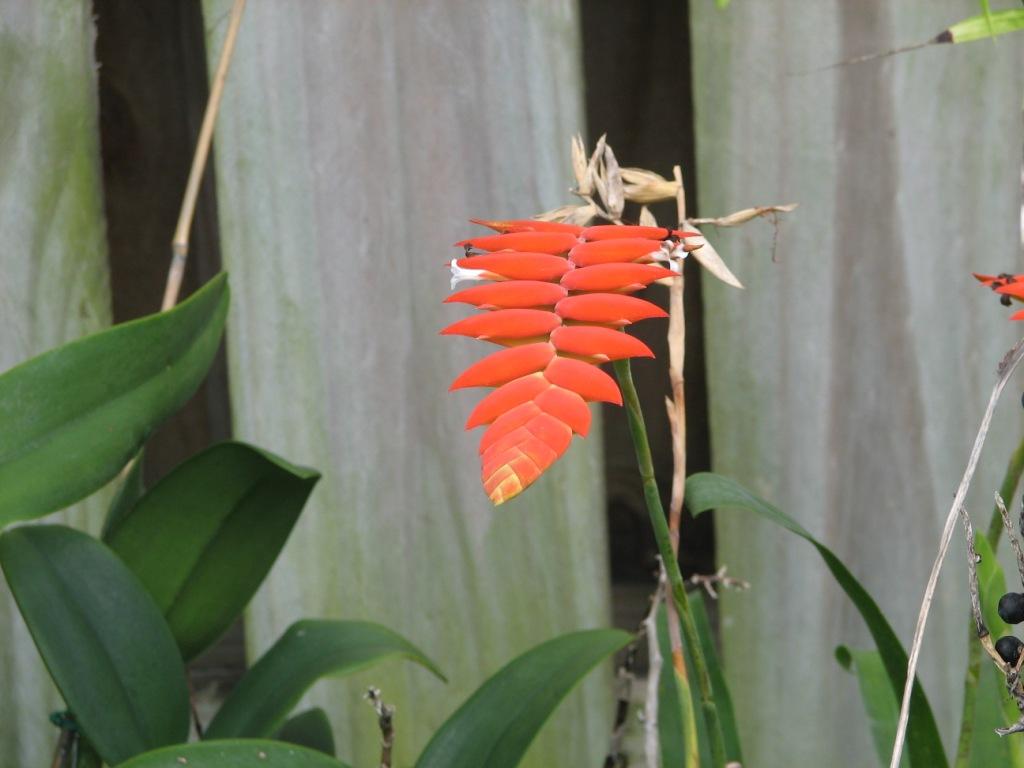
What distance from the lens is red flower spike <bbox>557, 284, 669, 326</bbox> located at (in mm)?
338

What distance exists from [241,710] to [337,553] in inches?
10.4

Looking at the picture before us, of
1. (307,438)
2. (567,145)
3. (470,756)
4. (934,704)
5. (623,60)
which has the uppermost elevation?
(623,60)

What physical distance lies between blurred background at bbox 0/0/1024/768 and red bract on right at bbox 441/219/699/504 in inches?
24.7

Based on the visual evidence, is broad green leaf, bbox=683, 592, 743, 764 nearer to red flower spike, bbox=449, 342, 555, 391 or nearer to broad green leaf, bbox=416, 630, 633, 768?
broad green leaf, bbox=416, 630, 633, 768

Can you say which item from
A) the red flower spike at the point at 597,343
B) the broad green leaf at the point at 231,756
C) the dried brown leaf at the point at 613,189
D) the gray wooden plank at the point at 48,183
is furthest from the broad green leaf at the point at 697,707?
the gray wooden plank at the point at 48,183

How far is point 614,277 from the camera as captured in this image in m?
0.35

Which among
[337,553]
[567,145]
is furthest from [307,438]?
[567,145]

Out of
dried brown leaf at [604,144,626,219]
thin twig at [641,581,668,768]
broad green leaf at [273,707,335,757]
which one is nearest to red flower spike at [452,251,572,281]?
dried brown leaf at [604,144,626,219]

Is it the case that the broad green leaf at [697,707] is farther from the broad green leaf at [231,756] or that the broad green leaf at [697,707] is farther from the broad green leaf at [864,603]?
the broad green leaf at [231,756]

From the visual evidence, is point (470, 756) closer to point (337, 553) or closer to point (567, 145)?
point (337, 553)

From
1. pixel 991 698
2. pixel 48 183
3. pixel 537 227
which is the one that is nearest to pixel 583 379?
pixel 537 227

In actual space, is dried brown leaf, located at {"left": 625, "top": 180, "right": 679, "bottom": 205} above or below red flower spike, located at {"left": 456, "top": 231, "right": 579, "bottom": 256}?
above

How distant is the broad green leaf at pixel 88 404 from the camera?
0.64 meters

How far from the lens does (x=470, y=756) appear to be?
2.33ft
